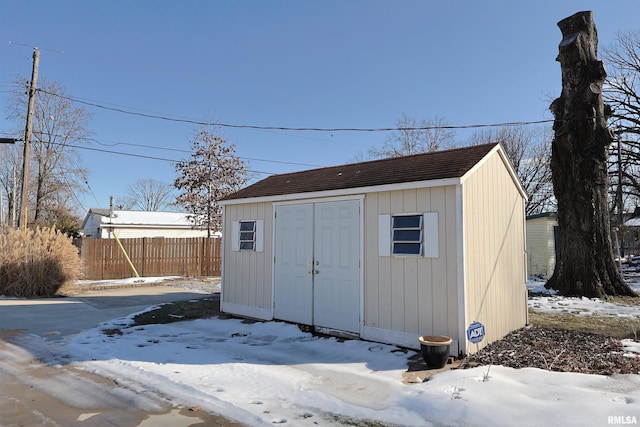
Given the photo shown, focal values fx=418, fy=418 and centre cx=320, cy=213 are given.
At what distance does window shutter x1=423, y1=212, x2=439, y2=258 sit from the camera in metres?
5.86

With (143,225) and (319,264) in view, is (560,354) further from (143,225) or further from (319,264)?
(143,225)

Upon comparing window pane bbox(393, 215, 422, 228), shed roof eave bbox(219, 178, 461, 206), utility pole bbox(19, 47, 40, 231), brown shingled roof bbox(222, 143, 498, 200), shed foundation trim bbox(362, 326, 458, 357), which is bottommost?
shed foundation trim bbox(362, 326, 458, 357)

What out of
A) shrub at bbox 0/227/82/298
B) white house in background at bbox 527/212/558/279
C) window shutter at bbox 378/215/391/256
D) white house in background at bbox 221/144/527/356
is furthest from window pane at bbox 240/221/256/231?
white house in background at bbox 527/212/558/279

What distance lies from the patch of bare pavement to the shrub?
25.4 ft

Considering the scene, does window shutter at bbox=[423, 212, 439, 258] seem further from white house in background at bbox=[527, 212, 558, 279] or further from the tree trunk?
white house in background at bbox=[527, 212, 558, 279]

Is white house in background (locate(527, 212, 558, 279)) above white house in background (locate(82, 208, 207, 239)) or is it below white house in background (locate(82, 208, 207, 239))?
below

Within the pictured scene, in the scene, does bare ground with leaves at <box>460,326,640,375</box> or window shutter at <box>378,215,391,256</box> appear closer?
bare ground with leaves at <box>460,326,640,375</box>

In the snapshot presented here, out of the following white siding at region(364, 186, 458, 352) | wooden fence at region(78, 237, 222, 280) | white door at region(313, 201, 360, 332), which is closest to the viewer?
white siding at region(364, 186, 458, 352)

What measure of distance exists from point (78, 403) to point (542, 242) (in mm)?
16890

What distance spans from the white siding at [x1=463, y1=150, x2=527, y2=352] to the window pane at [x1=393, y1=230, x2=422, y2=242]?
0.69 meters

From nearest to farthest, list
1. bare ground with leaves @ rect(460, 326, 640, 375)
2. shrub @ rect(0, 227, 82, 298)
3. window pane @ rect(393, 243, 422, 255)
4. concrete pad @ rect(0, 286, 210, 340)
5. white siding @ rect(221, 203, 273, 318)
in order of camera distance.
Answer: bare ground with leaves @ rect(460, 326, 640, 375) → window pane @ rect(393, 243, 422, 255) → concrete pad @ rect(0, 286, 210, 340) → white siding @ rect(221, 203, 273, 318) → shrub @ rect(0, 227, 82, 298)

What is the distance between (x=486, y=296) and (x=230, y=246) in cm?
522

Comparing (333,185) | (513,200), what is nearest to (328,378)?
(333,185)

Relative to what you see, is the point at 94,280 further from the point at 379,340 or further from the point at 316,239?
the point at 379,340
